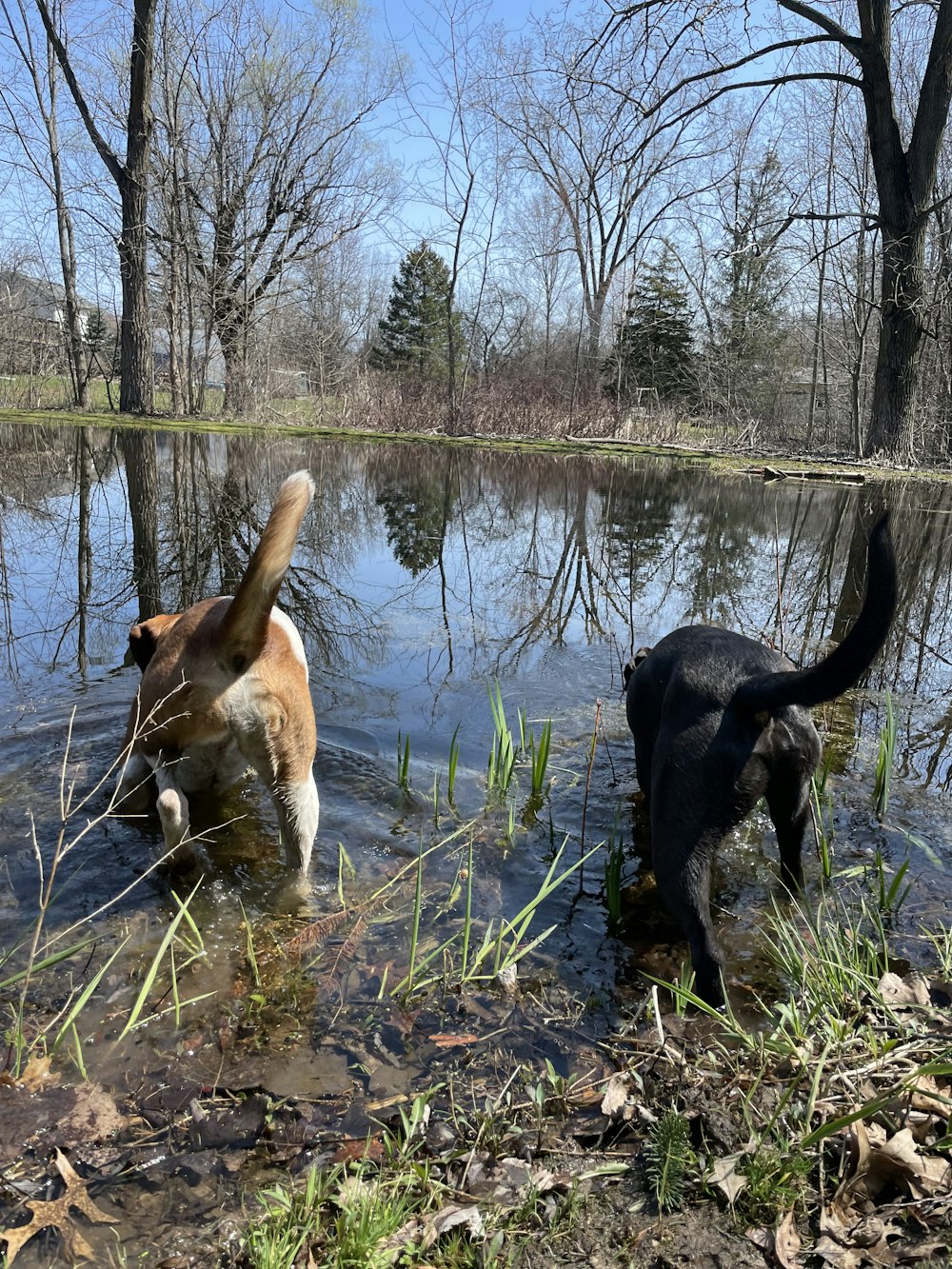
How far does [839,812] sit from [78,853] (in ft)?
11.5

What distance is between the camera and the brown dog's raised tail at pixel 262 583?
2.70 metres

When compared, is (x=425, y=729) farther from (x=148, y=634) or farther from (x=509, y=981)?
(x=509, y=981)

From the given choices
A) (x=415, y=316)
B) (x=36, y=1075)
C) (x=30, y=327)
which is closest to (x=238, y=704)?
(x=36, y=1075)

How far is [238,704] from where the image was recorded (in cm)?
292

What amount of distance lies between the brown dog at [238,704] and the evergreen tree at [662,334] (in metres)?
33.9

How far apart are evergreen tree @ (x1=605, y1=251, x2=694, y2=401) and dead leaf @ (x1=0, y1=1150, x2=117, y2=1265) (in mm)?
35442

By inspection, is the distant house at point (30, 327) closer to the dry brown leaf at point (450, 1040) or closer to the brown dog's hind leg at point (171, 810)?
the brown dog's hind leg at point (171, 810)

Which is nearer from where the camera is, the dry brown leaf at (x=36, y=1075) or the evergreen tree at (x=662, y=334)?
the dry brown leaf at (x=36, y=1075)

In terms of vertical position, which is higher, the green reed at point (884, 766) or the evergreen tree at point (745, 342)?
the evergreen tree at point (745, 342)

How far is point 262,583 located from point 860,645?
1.87 meters

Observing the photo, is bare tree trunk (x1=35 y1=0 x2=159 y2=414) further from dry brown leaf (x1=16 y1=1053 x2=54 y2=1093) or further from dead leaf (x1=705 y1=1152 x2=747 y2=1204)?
dead leaf (x1=705 y1=1152 x2=747 y2=1204)

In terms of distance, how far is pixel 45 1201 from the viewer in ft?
5.96

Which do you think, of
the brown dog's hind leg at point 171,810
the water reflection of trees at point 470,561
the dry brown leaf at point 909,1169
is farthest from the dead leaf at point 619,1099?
the water reflection of trees at point 470,561

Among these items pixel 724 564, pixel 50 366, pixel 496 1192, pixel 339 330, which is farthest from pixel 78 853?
pixel 339 330
